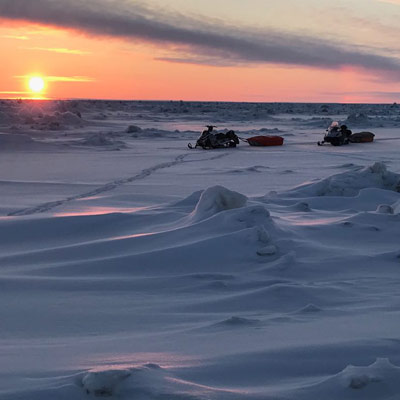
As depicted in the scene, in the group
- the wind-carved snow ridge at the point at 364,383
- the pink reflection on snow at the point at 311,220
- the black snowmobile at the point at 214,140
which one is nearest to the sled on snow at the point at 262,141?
the black snowmobile at the point at 214,140

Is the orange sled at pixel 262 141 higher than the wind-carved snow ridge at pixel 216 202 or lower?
→ higher

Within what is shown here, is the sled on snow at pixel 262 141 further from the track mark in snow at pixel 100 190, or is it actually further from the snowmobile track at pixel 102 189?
the track mark in snow at pixel 100 190

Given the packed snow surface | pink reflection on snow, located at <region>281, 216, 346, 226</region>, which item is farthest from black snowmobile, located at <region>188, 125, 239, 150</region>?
pink reflection on snow, located at <region>281, 216, 346, 226</region>

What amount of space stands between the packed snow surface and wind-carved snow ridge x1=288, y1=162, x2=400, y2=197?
0.02 m

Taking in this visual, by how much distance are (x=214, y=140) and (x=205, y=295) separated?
1323cm

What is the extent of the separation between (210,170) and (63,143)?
21.9 feet

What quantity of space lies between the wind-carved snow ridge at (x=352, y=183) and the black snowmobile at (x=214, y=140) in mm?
8750

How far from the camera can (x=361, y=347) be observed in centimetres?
251

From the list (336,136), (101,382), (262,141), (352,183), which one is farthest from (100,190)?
(336,136)

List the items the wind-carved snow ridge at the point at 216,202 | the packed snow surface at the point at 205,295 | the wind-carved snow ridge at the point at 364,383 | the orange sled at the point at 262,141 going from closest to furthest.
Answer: the wind-carved snow ridge at the point at 364,383 → the packed snow surface at the point at 205,295 → the wind-carved snow ridge at the point at 216,202 → the orange sled at the point at 262,141

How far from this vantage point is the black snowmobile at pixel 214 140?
16422 millimetres

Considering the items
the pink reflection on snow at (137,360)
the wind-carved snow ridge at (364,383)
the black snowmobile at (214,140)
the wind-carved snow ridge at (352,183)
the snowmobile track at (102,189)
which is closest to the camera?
the wind-carved snow ridge at (364,383)

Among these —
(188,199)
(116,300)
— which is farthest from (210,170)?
(116,300)

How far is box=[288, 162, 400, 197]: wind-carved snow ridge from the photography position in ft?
24.0
